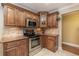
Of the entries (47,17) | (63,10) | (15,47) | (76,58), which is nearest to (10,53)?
(15,47)

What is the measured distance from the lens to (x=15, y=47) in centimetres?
226

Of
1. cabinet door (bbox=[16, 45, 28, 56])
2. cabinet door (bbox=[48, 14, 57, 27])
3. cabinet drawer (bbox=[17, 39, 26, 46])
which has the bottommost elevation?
cabinet door (bbox=[16, 45, 28, 56])

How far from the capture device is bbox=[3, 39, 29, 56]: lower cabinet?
199 centimetres

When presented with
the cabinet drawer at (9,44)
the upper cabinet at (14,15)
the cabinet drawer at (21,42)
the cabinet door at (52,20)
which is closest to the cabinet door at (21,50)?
the cabinet drawer at (21,42)

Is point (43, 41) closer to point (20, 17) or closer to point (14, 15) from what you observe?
point (20, 17)

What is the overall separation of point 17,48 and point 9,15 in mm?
1106

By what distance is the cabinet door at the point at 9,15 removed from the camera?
2.36 meters

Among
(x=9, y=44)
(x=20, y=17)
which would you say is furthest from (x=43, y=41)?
(x=9, y=44)

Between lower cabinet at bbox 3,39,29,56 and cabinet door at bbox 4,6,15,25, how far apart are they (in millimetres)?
697

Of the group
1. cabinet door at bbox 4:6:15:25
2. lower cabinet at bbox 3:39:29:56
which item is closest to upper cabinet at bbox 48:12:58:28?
lower cabinet at bbox 3:39:29:56

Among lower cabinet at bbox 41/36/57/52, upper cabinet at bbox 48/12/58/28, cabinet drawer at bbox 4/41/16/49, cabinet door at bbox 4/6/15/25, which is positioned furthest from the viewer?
upper cabinet at bbox 48/12/58/28

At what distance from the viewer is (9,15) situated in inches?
96.5

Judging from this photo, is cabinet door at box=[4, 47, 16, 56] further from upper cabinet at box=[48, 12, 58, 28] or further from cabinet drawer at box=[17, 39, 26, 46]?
upper cabinet at box=[48, 12, 58, 28]

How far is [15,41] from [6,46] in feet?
1.09
